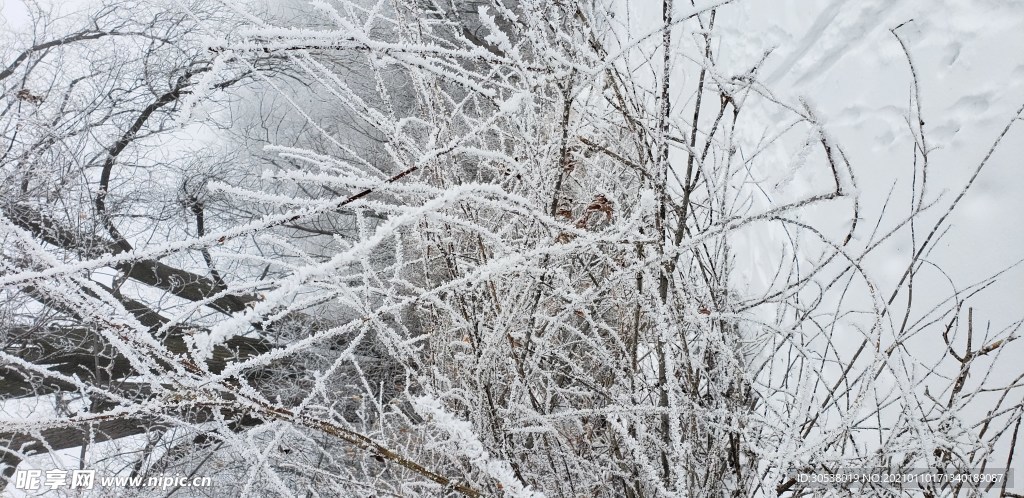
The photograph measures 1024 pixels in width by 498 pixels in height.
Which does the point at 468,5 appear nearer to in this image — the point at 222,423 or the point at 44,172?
the point at 44,172

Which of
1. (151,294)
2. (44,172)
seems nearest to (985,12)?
(44,172)

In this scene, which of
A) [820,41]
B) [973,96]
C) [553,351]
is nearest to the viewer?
[553,351]

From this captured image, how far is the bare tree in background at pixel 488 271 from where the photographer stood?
56 centimetres

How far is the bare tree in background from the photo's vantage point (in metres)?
0.56

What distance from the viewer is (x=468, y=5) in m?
5.03

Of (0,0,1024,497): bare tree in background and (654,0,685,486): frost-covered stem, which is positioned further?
(654,0,685,486): frost-covered stem

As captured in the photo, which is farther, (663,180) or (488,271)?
(663,180)

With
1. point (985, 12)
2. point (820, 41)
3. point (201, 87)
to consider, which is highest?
point (820, 41)

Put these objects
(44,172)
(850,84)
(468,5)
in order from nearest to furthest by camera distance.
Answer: (850,84) → (44,172) → (468,5)

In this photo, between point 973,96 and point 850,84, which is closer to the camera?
point 973,96

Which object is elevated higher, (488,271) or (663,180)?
(663,180)

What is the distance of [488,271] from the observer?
1.69 feet

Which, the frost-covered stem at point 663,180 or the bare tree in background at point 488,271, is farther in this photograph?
the frost-covered stem at point 663,180

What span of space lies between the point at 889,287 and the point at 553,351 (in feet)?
3.68
